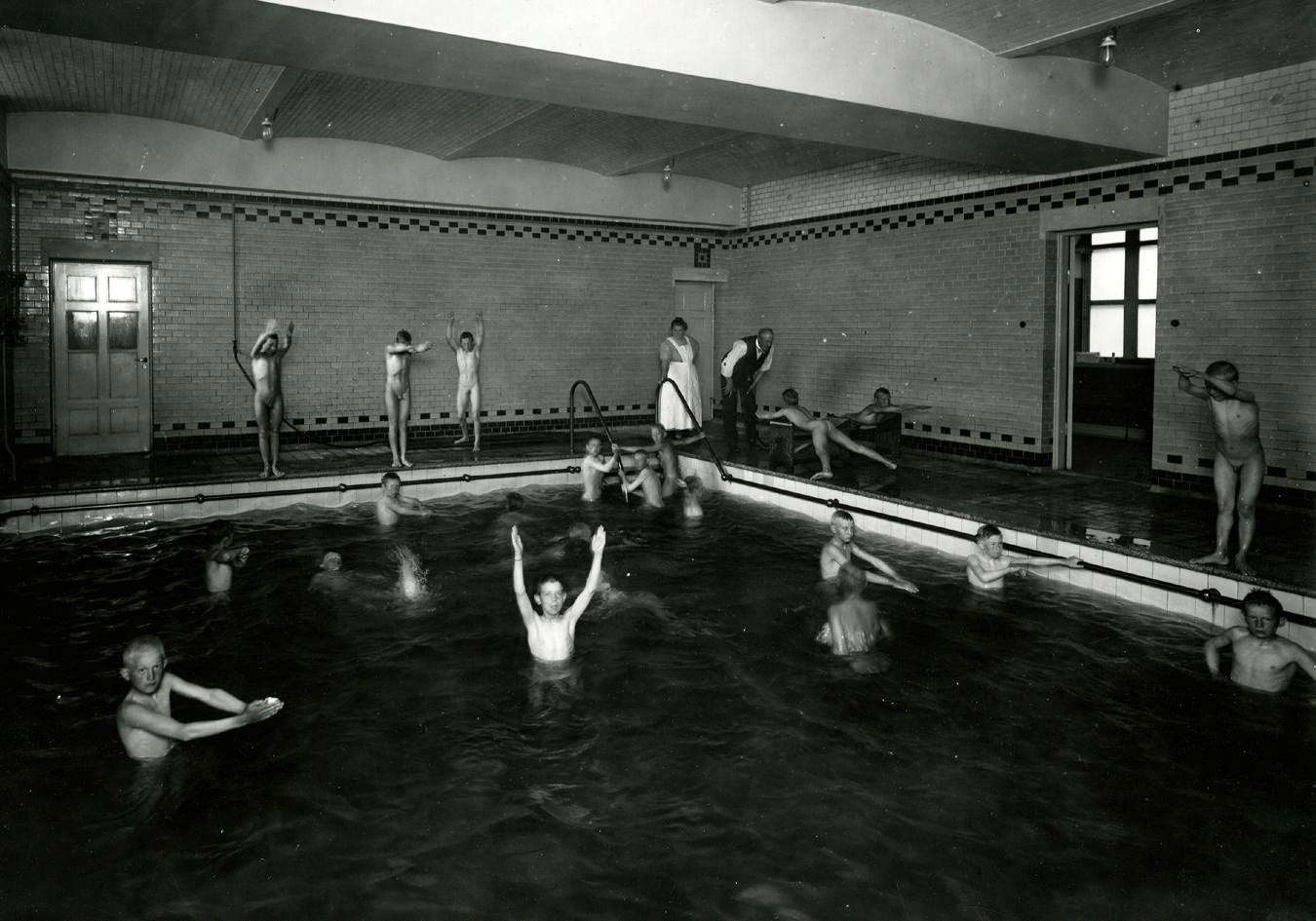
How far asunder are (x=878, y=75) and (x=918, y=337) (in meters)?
4.91

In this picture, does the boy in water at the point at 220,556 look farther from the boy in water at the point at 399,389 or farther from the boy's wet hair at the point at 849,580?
the boy's wet hair at the point at 849,580

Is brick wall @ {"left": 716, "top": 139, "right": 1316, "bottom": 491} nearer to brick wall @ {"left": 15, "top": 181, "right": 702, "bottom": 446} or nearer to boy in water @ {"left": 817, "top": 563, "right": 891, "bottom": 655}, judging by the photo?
brick wall @ {"left": 15, "top": 181, "right": 702, "bottom": 446}

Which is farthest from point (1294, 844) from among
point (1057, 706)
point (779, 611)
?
point (779, 611)

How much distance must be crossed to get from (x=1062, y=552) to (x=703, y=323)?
29.1ft

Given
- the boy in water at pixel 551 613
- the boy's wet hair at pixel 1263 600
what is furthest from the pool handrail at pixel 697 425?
the boy's wet hair at pixel 1263 600

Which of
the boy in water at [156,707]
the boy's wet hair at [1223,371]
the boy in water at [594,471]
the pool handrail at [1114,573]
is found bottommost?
the boy in water at [156,707]

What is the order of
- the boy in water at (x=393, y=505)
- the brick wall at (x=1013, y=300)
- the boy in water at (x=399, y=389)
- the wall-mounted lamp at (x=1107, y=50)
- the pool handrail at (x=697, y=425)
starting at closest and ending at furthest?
the wall-mounted lamp at (x=1107, y=50) → the brick wall at (x=1013, y=300) → the boy in water at (x=393, y=505) → the boy in water at (x=399, y=389) → the pool handrail at (x=697, y=425)

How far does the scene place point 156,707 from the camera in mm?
4207

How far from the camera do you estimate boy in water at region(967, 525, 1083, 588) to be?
6.44 metres

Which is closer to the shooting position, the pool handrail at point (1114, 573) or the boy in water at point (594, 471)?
the pool handrail at point (1114, 573)

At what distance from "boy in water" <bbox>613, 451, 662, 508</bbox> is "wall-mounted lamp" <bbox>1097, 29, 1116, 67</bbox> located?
519cm

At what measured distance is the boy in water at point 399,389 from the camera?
9.74 m

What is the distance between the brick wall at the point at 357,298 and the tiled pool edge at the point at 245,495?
8.77 feet

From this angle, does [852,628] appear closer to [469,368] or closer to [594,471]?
[594,471]
